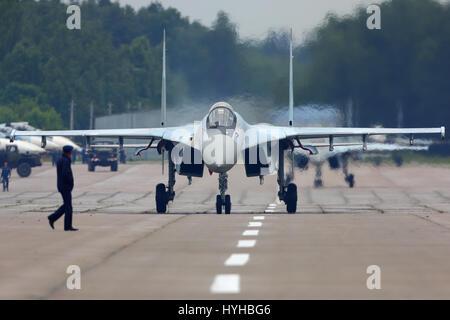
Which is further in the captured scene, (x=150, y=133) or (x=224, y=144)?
(x=150, y=133)


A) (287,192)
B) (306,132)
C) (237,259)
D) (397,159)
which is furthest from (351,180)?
(237,259)

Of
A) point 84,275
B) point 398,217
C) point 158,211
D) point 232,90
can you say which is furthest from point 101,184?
point 84,275

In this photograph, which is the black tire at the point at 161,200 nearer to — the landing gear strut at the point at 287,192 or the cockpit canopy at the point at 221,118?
the cockpit canopy at the point at 221,118

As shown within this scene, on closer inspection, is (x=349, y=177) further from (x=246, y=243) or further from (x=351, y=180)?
(x=246, y=243)

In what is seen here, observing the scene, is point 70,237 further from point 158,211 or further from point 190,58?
point 190,58

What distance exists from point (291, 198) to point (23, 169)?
31.5 metres

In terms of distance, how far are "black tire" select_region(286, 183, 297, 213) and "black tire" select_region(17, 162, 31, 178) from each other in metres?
31.1

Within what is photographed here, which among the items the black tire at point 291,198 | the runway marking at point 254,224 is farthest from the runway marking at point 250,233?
the black tire at point 291,198

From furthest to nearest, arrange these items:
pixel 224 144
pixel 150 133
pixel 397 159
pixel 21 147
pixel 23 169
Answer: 1. pixel 23 169
2. pixel 21 147
3. pixel 397 159
4. pixel 150 133
5. pixel 224 144

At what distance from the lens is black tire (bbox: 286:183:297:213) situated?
90.8ft

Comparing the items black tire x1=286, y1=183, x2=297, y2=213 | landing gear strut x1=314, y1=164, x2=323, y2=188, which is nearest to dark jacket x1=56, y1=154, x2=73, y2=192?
black tire x1=286, y1=183, x2=297, y2=213

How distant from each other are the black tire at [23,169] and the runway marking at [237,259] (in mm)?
44085

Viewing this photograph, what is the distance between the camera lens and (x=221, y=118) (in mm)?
25875
